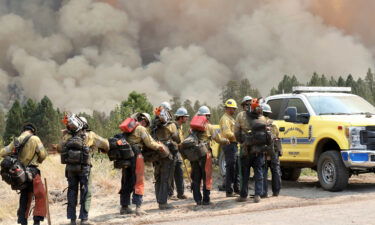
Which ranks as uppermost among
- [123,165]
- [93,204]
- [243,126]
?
[243,126]

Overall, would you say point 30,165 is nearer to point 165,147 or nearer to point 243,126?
point 165,147

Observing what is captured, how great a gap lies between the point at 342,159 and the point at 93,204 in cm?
561

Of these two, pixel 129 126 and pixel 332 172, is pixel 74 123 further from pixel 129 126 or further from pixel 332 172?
pixel 332 172

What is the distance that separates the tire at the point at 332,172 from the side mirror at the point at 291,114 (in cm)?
103

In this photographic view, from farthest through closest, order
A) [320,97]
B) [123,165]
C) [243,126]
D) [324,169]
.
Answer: [320,97] → [324,169] → [243,126] → [123,165]

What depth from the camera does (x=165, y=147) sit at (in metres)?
10.8

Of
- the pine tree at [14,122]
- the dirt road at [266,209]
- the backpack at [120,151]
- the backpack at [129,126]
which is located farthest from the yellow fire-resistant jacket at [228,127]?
the pine tree at [14,122]

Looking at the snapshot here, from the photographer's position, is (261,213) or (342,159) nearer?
(261,213)

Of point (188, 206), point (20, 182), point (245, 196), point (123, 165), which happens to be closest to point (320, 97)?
point (245, 196)

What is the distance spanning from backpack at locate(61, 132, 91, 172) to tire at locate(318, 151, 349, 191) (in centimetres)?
541

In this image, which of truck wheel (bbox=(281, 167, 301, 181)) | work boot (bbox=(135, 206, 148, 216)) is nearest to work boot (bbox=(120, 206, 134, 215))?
work boot (bbox=(135, 206, 148, 216))

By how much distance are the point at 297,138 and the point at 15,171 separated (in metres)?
6.62

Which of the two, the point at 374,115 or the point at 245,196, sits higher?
the point at 374,115

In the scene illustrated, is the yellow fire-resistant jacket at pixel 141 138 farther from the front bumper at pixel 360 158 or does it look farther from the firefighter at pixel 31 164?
the front bumper at pixel 360 158
